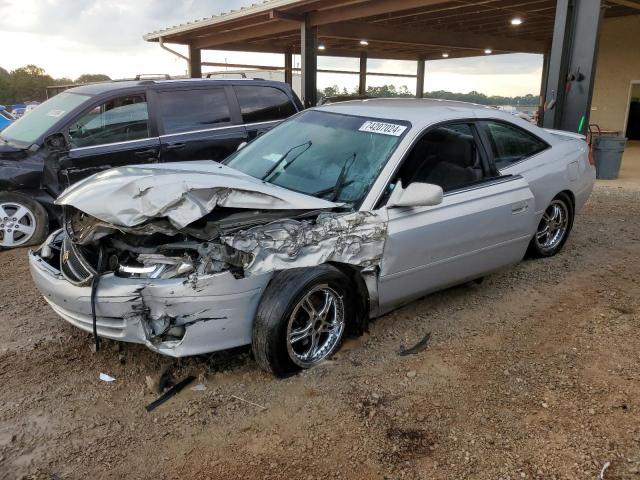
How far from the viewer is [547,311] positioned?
4.31 m

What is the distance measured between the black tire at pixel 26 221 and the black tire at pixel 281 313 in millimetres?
4020

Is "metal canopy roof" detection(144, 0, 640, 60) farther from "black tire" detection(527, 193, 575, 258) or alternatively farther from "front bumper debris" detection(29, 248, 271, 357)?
"front bumper debris" detection(29, 248, 271, 357)

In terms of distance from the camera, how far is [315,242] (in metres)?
3.26

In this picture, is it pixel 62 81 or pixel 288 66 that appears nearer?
pixel 288 66

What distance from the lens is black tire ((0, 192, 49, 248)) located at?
5836 mm

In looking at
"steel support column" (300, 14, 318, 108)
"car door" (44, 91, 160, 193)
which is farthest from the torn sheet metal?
"steel support column" (300, 14, 318, 108)

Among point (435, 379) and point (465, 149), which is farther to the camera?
point (465, 149)

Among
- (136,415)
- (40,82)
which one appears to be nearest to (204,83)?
(136,415)

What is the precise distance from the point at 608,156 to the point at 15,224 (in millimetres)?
10380

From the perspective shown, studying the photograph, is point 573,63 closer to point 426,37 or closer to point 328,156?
point 328,156

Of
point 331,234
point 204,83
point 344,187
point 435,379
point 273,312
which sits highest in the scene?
point 204,83

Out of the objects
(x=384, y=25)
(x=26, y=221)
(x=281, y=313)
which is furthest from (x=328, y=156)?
(x=384, y=25)

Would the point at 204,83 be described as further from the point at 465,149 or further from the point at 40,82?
the point at 40,82

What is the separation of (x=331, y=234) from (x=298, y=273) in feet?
1.09
